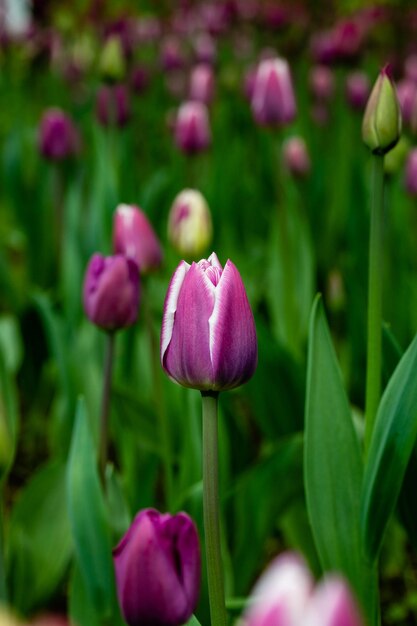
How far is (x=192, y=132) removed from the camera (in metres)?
1.74

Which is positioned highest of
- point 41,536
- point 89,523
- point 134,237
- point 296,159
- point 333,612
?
point 296,159

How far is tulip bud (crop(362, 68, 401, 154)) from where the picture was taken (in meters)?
0.74

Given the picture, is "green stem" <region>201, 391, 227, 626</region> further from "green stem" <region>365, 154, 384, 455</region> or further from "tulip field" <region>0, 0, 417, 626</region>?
"green stem" <region>365, 154, 384, 455</region>

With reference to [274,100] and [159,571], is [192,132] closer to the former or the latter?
[274,100]

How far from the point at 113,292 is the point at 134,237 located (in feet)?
0.44

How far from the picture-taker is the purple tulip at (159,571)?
0.56 metres

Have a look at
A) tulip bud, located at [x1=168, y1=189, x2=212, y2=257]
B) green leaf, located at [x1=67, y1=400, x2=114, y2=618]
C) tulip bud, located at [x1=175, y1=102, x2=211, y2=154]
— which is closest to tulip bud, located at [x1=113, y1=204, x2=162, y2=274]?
tulip bud, located at [x1=168, y1=189, x2=212, y2=257]

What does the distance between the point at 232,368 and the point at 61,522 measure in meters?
0.68

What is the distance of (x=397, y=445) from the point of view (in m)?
0.73

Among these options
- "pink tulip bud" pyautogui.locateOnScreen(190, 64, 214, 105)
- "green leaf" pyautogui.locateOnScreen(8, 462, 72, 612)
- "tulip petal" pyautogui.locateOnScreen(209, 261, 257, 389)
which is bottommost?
"green leaf" pyautogui.locateOnScreen(8, 462, 72, 612)

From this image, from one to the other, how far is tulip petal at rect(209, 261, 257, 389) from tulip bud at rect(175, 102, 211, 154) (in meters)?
1.22

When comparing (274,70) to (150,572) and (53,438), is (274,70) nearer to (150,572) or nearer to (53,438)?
(53,438)

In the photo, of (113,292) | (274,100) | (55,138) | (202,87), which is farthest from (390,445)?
(202,87)

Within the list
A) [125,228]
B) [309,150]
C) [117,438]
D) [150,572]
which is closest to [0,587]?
[150,572]
